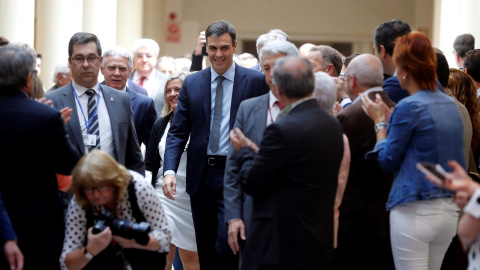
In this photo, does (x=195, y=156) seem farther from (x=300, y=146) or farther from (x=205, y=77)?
(x=300, y=146)

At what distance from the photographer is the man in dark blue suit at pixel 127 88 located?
23.9 ft

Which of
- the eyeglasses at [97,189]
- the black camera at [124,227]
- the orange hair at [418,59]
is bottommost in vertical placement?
the black camera at [124,227]

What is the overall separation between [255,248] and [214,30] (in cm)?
217

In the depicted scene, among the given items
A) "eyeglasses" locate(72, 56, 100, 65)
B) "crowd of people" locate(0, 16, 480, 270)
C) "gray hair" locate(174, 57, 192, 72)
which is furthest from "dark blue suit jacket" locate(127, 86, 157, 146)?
"gray hair" locate(174, 57, 192, 72)

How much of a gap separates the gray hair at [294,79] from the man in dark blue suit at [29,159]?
1165 millimetres

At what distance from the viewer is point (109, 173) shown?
4.43 metres

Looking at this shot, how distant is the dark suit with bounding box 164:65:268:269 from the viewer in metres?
6.04

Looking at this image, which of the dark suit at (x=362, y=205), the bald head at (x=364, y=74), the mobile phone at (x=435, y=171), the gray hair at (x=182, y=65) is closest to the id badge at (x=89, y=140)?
the dark suit at (x=362, y=205)

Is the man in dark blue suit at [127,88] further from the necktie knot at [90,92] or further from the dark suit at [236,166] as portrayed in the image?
the dark suit at [236,166]

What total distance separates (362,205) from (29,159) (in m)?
2.16

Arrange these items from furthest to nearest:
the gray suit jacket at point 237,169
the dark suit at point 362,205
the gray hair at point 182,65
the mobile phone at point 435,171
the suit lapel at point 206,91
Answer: the gray hair at point 182,65
the suit lapel at point 206,91
the dark suit at point 362,205
the gray suit jacket at point 237,169
the mobile phone at point 435,171

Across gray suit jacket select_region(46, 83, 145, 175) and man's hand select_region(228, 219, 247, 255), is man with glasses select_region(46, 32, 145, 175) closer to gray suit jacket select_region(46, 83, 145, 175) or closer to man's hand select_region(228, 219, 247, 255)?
gray suit jacket select_region(46, 83, 145, 175)

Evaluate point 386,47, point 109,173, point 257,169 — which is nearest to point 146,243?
point 109,173

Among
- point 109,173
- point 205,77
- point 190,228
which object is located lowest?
point 190,228
